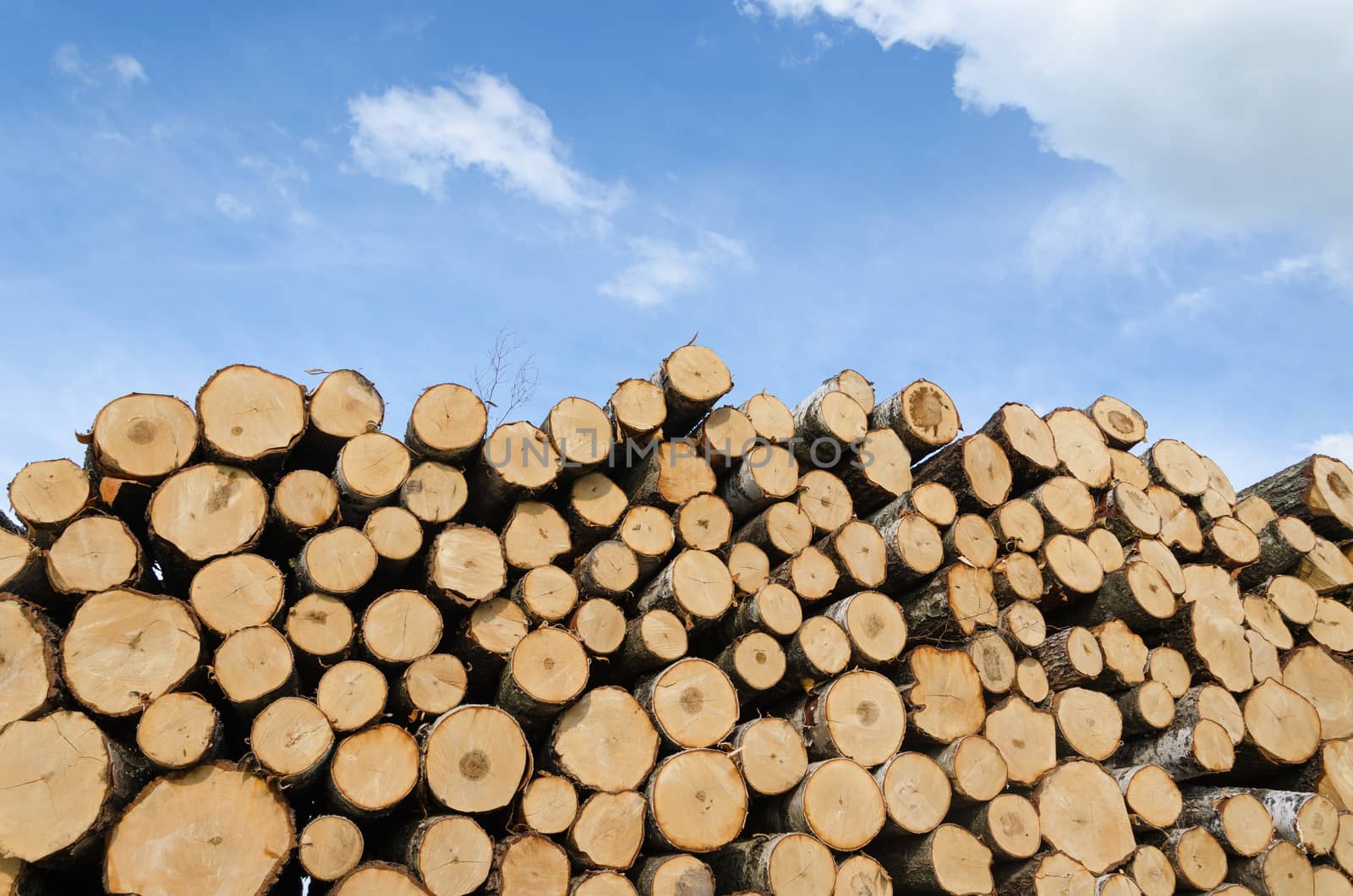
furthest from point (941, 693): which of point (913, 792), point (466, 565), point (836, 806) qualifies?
point (466, 565)

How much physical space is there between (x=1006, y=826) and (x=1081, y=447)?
2.61 metres

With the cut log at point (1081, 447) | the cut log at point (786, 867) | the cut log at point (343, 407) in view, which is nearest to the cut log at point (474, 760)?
the cut log at point (786, 867)

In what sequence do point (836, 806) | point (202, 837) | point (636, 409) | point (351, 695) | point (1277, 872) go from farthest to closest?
point (636, 409) → point (1277, 872) → point (836, 806) → point (351, 695) → point (202, 837)

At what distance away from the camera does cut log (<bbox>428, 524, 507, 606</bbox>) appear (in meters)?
4.23

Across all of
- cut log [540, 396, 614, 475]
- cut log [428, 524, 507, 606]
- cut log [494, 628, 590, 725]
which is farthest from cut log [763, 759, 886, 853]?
cut log [540, 396, 614, 475]

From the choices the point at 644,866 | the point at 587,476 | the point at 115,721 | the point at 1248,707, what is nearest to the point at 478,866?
the point at 644,866

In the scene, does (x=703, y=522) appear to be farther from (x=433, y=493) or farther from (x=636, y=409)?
(x=433, y=493)

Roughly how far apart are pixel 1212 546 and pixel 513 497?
4572 mm

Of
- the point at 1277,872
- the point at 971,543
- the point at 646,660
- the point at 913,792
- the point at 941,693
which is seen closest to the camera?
the point at 913,792

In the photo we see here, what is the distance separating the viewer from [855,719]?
14.2 feet

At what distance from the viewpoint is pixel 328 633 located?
13.0 feet

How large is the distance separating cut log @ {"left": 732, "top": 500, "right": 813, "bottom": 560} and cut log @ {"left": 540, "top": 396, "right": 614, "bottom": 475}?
953 millimetres

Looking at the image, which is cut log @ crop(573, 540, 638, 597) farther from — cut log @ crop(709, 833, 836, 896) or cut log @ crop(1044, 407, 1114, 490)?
cut log @ crop(1044, 407, 1114, 490)

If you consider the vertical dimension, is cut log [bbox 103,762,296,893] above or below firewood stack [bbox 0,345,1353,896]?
below
